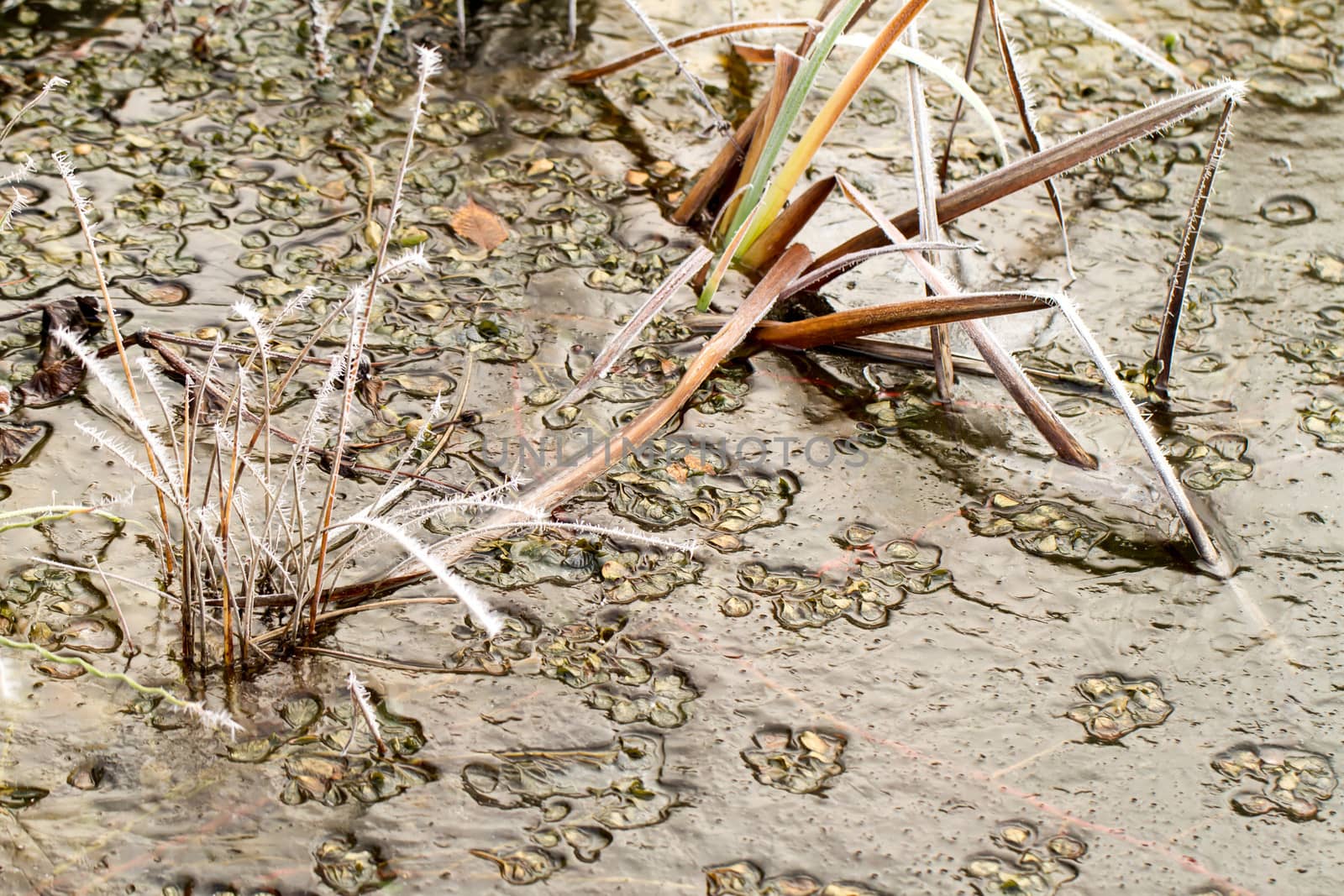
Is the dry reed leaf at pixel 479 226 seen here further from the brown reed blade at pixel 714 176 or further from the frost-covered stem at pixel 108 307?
the frost-covered stem at pixel 108 307

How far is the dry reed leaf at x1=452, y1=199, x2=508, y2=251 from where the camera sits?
2684 millimetres

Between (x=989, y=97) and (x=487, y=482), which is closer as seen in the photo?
(x=487, y=482)

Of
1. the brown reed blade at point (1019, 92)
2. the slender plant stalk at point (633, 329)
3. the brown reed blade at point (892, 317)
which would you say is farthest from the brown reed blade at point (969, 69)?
the slender plant stalk at point (633, 329)

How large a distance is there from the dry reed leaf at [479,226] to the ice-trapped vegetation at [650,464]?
0.01m

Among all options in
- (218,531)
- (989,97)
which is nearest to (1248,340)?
(989,97)

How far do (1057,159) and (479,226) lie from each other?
1283mm

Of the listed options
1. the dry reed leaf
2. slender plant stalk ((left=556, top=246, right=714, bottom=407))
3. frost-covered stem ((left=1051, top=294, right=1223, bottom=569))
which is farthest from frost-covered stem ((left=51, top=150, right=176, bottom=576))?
frost-covered stem ((left=1051, top=294, right=1223, bottom=569))

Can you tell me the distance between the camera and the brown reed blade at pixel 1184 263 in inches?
86.0

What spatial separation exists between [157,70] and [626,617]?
214 centimetres

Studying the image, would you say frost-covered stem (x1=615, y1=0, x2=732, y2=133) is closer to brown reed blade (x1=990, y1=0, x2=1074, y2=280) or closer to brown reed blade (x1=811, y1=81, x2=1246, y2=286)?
brown reed blade (x1=811, y1=81, x2=1246, y2=286)

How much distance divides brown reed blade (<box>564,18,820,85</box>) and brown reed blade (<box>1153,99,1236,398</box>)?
2.84 ft

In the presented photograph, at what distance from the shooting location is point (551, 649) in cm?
187

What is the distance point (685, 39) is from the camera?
9.21ft

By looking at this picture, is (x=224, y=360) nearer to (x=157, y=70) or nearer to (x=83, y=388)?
(x=83, y=388)
